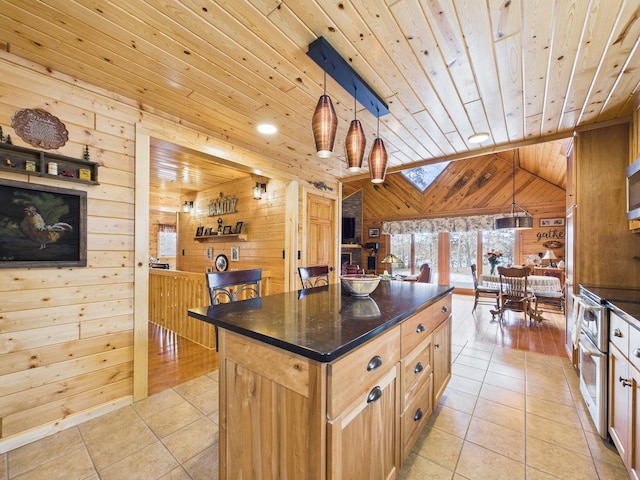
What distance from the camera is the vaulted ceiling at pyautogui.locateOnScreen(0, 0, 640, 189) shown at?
54.9 inches

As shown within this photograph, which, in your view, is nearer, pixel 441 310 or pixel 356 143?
pixel 356 143

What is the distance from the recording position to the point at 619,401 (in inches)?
60.0

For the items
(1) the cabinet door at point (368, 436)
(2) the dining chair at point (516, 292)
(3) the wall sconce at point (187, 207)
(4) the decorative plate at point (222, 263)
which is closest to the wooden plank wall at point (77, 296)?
(1) the cabinet door at point (368, 436)

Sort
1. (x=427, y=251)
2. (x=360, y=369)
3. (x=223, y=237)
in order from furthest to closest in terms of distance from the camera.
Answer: (x=427, y=251), (x=223, y=237), (x=360, y=369)

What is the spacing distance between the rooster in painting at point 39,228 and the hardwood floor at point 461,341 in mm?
1432

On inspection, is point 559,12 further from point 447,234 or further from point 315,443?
point 447,234

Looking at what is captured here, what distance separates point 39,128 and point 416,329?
8.76 ft

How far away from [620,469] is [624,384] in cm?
52

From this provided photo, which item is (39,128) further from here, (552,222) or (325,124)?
(552,222)

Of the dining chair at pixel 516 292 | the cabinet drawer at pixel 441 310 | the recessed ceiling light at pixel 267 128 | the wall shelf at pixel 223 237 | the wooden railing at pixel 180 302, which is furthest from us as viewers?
the wall shelf at pixel 223 237

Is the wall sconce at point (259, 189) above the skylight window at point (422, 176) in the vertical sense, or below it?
below

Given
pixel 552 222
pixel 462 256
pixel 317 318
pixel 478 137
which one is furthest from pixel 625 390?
pixel 462 256

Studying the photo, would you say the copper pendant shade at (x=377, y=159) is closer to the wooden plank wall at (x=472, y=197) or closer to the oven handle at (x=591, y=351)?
the oven handle at (x=591, y=351)

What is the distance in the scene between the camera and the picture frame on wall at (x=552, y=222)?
602 cm
